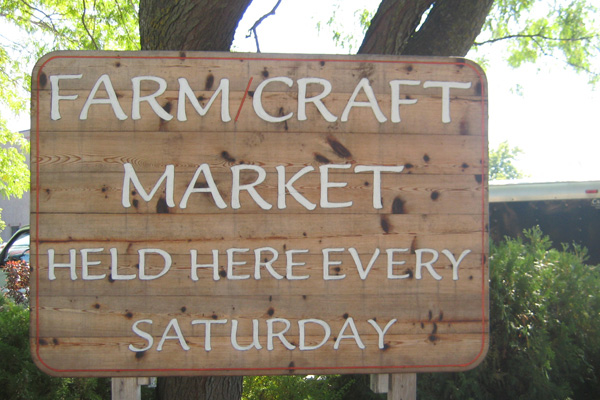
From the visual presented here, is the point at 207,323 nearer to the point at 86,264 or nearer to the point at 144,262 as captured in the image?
the point at 144,262

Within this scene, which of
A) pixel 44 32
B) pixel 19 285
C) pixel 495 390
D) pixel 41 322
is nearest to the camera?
pixel 41 322

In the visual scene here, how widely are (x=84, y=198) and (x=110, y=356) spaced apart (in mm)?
756

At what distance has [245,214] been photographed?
2.57m

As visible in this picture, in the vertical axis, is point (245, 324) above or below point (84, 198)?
below

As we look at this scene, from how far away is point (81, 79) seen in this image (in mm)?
2568

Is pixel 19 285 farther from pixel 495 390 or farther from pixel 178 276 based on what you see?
pixel 495 390

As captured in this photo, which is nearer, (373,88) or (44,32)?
(373,88)

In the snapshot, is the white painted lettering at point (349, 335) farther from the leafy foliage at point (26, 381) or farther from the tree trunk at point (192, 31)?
the leafy foliage at point (26, 381)

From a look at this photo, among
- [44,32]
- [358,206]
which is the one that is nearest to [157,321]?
[358,206]

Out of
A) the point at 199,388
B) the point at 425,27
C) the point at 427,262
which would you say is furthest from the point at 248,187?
the point at 425,27

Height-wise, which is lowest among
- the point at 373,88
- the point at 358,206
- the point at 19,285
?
the point at 19,285

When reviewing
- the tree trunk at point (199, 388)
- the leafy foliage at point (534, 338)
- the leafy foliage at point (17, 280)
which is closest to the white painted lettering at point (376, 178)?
the tree trunk at point (199, 388)

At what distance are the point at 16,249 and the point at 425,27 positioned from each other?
28.7 feet

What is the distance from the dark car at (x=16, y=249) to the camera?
909cm
